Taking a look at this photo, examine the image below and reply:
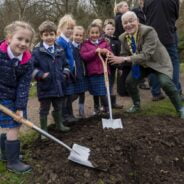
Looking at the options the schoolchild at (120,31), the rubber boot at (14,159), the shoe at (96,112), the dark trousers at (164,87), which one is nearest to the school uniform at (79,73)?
the shoe at (96,112)

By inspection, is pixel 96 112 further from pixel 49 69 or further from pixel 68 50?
pixel 49 69

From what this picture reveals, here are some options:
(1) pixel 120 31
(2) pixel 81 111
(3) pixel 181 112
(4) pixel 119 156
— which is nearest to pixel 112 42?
(1) pixel 120 31

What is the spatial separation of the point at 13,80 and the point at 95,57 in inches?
75.5

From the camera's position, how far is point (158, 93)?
696cm

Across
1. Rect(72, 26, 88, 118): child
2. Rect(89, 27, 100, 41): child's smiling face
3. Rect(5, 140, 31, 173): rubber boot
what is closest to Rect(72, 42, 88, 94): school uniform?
Rect(72, 26, 88, 118): child

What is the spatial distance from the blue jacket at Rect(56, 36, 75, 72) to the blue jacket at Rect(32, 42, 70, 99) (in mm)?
391

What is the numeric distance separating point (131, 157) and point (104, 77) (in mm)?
1789

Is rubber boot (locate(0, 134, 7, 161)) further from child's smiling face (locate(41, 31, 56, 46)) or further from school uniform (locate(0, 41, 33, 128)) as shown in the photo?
child's smiling face (locate(41, 31, 56, 46))

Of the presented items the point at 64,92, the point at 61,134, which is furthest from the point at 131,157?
the point at 64,92

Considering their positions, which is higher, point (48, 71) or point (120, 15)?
point (120, 15)

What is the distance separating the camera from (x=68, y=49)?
529cm

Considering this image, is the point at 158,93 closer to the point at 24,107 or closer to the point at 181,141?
the point at 181,141

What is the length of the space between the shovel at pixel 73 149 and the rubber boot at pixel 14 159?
0.32 m

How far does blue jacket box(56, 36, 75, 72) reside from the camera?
207 inches
